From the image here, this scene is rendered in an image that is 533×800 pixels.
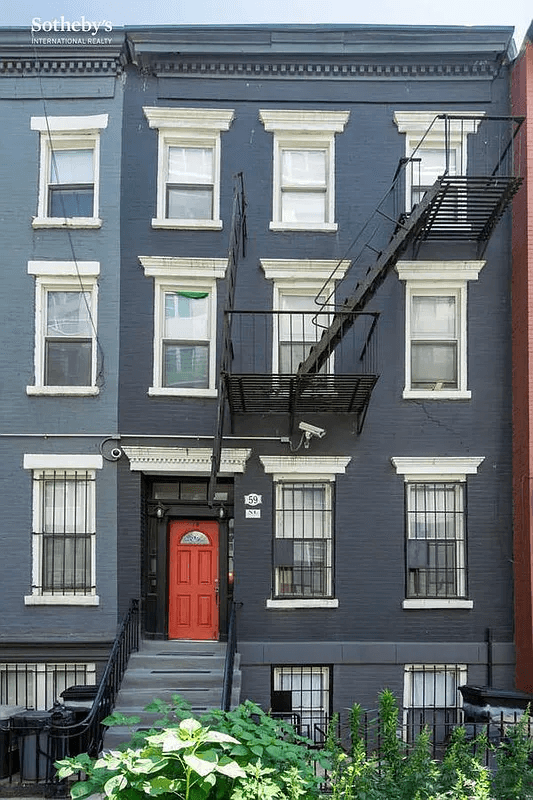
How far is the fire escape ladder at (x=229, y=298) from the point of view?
12301 millimetres

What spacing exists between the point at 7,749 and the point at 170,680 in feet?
7.79

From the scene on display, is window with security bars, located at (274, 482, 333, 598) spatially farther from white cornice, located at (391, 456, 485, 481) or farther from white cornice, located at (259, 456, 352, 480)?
white cornice, located at (391, 456, 485, 481)

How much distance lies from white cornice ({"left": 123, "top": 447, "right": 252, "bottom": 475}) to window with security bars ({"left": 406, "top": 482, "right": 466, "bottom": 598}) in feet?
8.98

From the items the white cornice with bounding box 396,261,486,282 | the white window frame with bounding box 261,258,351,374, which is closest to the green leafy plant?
the white window frame with bounding box 261,258,351,374

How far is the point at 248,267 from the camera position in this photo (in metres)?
14.1

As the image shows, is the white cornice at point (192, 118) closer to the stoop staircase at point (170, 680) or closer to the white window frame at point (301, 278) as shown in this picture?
the white window frame at point (301, 278)

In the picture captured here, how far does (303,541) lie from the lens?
1396 centimetres

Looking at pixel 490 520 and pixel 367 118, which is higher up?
pixel 367 118

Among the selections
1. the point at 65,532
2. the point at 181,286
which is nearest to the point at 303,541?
the point at 65,532

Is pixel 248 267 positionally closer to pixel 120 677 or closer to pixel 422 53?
pixel 422 53

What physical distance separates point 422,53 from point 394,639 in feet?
30.4

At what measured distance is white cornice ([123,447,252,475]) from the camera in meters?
13.7

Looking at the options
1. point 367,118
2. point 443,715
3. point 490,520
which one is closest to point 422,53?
point 367,118

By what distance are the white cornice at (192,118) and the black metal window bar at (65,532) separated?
5.70m
